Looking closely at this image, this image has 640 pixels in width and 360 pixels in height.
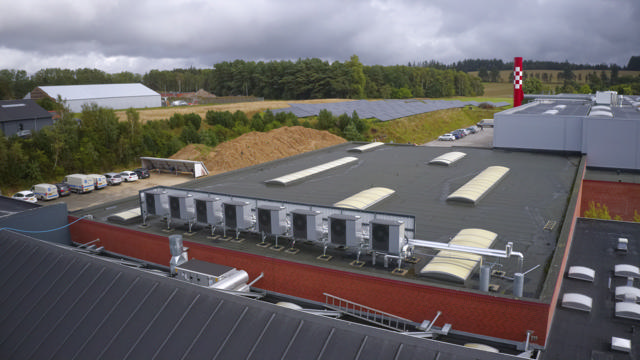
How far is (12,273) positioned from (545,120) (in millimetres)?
31990

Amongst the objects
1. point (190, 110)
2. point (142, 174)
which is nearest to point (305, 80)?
point (190, 110)

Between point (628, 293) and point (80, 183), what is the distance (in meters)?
42.5

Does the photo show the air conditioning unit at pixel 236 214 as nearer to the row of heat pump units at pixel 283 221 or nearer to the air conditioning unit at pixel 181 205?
the row of heat pump units at pixel 283 221

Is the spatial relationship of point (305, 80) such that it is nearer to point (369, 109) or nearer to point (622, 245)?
point (369, 109)

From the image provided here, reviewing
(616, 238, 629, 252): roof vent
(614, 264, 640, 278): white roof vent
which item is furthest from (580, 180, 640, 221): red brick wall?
(614, 264, 640, 278): white roof vent

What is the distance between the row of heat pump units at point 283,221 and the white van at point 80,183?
28.1m

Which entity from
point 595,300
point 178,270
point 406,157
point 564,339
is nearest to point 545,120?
point 406,157

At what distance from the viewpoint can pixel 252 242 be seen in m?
16.1

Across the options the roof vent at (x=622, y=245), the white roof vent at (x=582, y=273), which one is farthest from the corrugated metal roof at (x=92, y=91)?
the roof vent at (x=622, y=245)

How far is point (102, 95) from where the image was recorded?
8381cm

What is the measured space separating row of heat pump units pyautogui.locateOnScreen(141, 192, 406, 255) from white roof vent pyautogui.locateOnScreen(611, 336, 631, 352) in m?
5.76

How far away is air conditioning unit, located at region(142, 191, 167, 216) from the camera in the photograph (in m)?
17.9

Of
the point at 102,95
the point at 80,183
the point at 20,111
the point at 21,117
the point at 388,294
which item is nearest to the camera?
the point at 388,294

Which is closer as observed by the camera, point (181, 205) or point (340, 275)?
point (340, 275)
